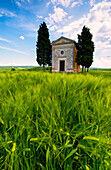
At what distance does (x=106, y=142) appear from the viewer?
0.59 metres

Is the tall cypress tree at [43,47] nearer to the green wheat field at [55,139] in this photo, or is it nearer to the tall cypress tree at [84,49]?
the tall cypress tree at [84,49]

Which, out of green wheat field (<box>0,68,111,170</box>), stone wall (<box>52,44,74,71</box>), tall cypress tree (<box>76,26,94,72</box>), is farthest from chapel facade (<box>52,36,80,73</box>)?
green wheat field (<box>0,68,111,170</box>)

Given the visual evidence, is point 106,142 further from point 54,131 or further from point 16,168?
point 16,168

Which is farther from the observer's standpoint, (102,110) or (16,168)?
(102,110)

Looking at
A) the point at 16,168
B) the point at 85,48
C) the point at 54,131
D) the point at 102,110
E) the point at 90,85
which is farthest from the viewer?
the point at 85,48

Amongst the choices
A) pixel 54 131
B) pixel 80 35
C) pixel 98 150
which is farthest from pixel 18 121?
pixel 80 35

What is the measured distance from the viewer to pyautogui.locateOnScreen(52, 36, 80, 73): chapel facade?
19797 mm

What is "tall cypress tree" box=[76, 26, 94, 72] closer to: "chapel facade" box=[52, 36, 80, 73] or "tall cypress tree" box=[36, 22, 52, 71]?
"chapel facade" box=[52, 36, 80, 73]

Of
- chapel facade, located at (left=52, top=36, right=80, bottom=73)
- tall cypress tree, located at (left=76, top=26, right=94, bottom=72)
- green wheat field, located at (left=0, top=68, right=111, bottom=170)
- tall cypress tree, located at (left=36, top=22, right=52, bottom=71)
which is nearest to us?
green wheat field, located at (left=0, top=68, right=111, bottom=170)

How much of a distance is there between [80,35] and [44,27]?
29.3 feet

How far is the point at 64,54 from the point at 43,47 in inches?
203

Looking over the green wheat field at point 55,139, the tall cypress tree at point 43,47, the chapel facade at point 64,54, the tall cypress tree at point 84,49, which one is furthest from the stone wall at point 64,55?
the green wheat field at point 55,139

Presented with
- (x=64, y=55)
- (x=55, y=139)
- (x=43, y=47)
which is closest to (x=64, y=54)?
(x=64, y=55)

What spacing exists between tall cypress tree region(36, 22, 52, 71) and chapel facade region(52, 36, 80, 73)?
1.44 meters
